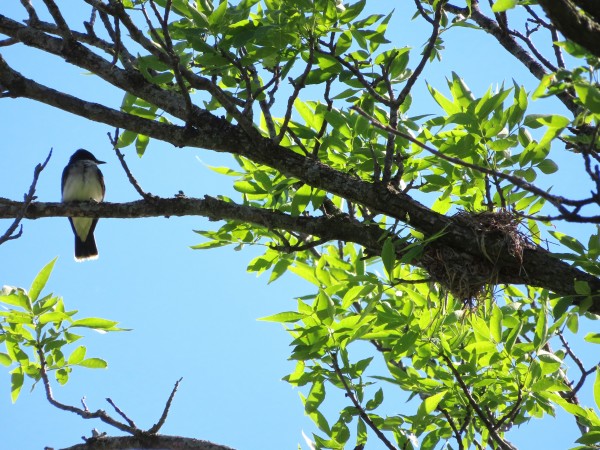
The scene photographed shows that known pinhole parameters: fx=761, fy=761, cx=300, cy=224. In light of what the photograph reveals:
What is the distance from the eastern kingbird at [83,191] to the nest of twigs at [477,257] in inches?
236

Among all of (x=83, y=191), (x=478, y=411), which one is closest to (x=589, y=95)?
(x=478, y=411)

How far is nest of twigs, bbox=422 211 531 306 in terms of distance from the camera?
3.97 meters

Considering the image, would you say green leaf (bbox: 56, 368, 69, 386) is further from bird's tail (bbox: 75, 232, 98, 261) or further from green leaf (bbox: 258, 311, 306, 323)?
bird's tail (bbox: 75, 232, 98, 261)

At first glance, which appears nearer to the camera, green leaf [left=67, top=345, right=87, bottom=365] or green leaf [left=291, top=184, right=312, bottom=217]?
green leaf [left=291, top=184, right=312, bottom=217]

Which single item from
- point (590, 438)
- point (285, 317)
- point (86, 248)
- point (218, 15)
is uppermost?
point (86, 248)

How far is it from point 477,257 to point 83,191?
6.31 m

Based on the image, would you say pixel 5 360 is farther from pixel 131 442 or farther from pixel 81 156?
pixel 81 156

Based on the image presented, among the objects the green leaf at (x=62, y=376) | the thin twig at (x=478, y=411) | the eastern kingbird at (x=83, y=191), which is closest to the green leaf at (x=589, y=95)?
the thin twig at (x=478, y=411)

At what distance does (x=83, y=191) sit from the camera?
364 inches

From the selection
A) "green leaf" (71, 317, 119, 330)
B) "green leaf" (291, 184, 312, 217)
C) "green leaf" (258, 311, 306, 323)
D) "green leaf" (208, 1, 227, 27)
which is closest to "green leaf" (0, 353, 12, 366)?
"green leaf" (71, 317, 119, 330)

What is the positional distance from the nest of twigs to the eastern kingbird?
600 cm

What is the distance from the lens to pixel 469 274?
159 inches

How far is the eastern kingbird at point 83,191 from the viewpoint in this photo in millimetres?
9219

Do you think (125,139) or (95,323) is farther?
(125,139)
